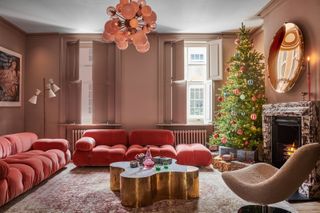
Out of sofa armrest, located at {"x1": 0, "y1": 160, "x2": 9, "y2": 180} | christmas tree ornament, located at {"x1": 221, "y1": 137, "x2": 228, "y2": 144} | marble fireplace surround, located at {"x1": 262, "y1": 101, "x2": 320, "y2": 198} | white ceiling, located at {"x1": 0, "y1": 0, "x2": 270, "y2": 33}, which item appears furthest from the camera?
christmas tree ornament, located at {"x1": 221, "y1": 137, "x2": 228, "y2": 144}

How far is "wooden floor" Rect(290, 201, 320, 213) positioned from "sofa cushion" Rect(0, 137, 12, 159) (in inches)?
177

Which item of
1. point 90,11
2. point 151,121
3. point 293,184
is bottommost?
point 293,184

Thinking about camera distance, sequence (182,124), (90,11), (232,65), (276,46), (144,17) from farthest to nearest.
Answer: (182,124) → (232,65) → (90,11) → (276,46) → (144,17)

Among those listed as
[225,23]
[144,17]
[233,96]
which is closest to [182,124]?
[233,96]

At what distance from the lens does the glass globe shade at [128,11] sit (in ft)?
10.4

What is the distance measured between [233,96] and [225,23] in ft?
5.60

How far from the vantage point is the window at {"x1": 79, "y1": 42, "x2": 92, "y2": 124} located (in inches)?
256

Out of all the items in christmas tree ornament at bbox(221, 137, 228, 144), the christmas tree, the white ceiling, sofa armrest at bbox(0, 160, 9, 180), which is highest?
the white ceiling

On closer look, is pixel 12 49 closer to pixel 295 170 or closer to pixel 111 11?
pixel 111 11

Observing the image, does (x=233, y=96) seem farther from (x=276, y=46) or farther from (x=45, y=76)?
(x=45, y=76)

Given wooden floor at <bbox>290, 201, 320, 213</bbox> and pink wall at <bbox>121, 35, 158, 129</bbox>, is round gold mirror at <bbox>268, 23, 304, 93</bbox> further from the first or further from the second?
pink wall at <bbox>121, 35, 158, 129</bbox>

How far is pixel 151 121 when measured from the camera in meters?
6.43

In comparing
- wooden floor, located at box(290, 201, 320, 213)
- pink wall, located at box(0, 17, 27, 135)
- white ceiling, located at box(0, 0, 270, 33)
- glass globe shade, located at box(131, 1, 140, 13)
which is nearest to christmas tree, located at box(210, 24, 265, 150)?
white ceiling, located at box(0, 0, 270, 33)

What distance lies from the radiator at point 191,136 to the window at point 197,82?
0.38 metres
